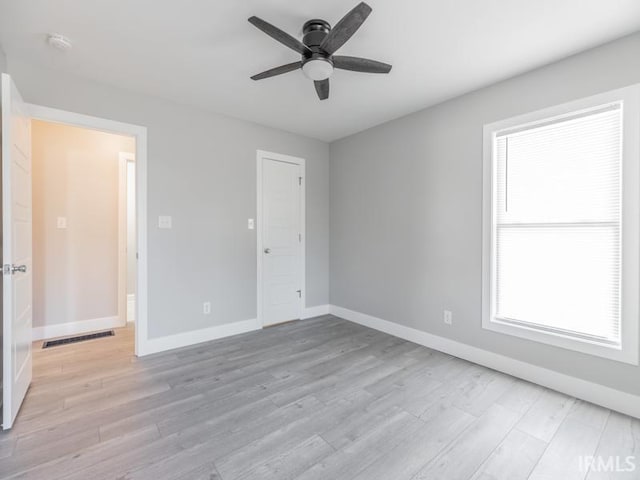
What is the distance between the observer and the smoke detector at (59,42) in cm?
201

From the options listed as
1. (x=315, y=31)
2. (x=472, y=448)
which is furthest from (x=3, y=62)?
(x=472, y=448)

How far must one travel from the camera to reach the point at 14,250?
183 cm

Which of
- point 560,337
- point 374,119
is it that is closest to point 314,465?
point 560,337

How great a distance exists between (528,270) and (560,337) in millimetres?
550

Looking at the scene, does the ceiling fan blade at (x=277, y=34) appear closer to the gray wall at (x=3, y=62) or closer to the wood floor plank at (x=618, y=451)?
the gray wall at (x=3, y=62)

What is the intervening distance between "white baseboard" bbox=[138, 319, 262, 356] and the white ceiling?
96.7 inches

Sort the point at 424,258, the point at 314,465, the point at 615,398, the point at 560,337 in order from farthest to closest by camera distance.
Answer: the point at 424,258 → the point at 560,337 → the point at 615,398 → the point at 314,465

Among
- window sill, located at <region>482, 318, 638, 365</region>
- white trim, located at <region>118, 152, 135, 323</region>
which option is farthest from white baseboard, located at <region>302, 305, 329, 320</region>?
white trim, located at <region>118, 152, 135, 323</region>

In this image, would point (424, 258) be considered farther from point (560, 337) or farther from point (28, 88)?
point (28, 88)

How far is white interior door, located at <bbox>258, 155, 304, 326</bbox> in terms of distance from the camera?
376cm

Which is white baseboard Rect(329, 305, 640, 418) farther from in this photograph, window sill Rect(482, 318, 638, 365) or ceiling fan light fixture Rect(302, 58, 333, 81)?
ceiling fan light fixture Rect(302, 58, 333, 81)

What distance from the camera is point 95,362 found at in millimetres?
2711

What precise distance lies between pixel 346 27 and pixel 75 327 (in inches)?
165

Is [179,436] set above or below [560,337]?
below
